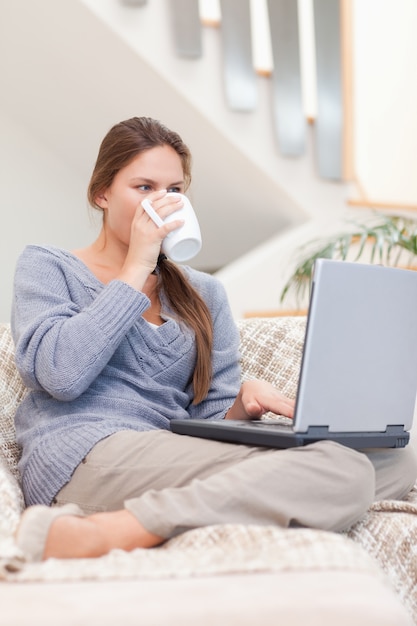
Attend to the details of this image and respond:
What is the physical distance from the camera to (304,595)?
831 millimetres

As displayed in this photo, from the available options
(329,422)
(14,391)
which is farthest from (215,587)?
(14,391)

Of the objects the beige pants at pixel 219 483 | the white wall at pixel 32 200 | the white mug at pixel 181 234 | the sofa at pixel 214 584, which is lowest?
the white wall at pixel 32 200

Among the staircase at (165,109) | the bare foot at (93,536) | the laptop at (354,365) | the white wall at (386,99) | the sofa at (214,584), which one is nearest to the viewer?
the sofa at (214,584)

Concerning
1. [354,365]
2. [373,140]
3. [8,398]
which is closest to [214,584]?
[354,365]

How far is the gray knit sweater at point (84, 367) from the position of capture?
4.37 feet

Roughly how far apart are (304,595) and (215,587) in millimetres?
88

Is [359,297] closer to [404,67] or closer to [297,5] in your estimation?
[297,5]

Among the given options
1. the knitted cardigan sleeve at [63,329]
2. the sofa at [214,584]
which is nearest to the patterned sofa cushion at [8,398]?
the knitted cardigan sleeve at [63,329]

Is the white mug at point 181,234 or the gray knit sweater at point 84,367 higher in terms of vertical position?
the white mug at point 181,234

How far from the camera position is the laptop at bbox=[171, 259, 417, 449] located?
1.17 metres

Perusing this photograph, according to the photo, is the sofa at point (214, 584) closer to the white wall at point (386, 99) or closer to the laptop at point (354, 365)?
the laptop at point (354, 365)

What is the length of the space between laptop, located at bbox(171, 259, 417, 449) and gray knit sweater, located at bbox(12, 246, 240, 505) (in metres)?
0.19

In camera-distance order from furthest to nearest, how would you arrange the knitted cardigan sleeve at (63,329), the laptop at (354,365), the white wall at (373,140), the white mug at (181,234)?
1. the white wall at (373,140)
2. the white mug at (181,234)
3. the knitted cardigan sleeve at (63,329)
4. the laptop at (354,365)

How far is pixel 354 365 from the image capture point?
4.01 feet
